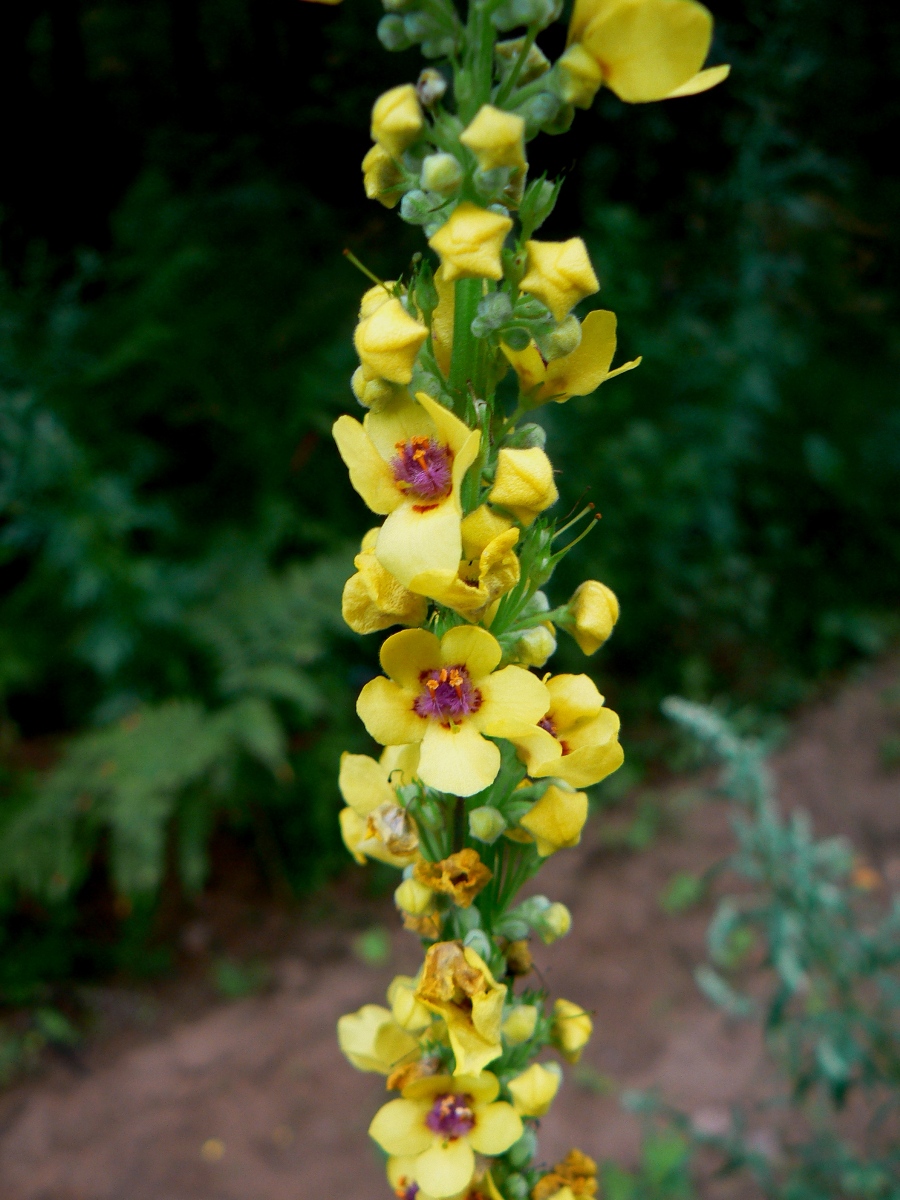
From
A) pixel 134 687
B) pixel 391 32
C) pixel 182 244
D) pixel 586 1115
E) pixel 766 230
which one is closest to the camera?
pixel 391 32

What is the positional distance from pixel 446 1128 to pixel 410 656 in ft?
1.33

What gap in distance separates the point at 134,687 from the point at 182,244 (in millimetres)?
1776

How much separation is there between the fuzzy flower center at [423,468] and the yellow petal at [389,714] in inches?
5.8

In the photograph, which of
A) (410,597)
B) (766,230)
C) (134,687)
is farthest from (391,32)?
(766,230)

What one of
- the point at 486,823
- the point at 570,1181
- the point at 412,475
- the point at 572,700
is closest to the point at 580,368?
the point at 412,475

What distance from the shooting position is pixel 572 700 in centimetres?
73

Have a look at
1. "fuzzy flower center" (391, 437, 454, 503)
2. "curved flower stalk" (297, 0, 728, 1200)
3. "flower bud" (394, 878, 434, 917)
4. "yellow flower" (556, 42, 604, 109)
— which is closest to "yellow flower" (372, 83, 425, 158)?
"curved flower stalk" (297, 0, 728, 1200)

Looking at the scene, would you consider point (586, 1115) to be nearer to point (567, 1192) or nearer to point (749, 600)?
point (567, 1192)

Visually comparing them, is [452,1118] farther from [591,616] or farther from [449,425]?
[449,425]

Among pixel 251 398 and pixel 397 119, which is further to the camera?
pixel 251 398

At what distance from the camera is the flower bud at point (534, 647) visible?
729 mm

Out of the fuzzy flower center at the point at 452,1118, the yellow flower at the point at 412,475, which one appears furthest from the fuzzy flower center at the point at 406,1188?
the yellow flower at the point at 412,475

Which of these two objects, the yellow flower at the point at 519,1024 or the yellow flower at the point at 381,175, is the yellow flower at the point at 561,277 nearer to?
the yellow flower at the point at 381,175

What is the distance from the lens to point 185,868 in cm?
302
